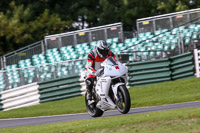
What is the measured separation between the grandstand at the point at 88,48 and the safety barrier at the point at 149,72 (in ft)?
1.52

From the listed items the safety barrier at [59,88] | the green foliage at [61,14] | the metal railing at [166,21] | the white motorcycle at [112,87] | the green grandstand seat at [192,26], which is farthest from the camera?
the green foliage at [61,14]

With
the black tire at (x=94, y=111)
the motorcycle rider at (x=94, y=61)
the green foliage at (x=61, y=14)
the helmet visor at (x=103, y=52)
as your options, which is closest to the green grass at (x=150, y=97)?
the black tire at (x=94, y=111)

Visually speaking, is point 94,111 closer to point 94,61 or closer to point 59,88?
point 94,61

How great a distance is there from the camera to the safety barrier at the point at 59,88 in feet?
65.6

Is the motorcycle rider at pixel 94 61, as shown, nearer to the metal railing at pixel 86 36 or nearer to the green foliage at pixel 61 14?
the metal railing at pixel 86 36

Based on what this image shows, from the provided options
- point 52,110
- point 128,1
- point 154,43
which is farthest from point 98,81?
point 128,1

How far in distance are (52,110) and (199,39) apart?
6.87m

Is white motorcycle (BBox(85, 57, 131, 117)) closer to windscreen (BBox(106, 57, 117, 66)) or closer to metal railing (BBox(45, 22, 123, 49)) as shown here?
windscreen (BBox(106, 57, 117, 66))

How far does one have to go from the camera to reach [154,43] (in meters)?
21.0

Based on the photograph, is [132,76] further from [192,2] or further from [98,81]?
[192,2]

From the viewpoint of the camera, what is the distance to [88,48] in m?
25.2

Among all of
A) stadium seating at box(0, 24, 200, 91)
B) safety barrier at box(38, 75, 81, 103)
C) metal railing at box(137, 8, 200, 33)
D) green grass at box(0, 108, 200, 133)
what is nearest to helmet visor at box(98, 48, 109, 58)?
green grass at box(0, 108, 200, 133)

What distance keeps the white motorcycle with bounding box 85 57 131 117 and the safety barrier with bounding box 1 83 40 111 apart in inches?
Answer: 396

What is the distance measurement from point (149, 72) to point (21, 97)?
611cm
